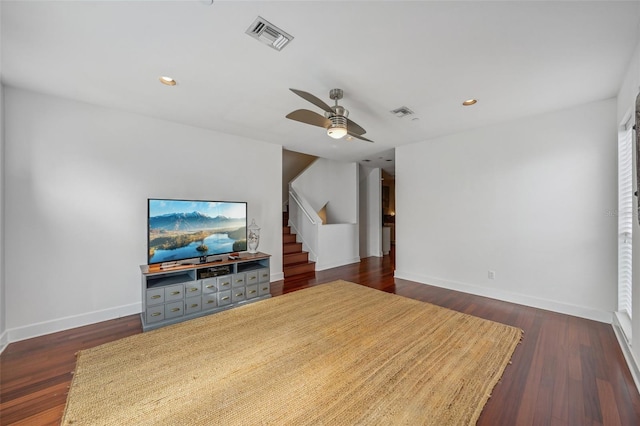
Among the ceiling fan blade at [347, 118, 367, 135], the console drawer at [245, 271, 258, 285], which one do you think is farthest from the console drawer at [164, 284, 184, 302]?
the ceiling fan blade at [347, 118, 367, 135]

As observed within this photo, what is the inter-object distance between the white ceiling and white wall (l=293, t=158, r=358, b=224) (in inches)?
128

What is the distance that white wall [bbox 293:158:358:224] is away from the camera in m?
6.36

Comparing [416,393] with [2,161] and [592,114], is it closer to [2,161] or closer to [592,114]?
[592,114]

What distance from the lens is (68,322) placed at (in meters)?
2.76

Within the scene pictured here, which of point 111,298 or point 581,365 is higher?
point 111,298

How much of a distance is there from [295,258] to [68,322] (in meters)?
3.44

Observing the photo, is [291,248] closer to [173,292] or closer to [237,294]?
[237,294]

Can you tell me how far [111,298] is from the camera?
9.93 ft

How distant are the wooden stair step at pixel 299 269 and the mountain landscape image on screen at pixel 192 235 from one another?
1.45 m

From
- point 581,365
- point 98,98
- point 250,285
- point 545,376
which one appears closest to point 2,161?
point 98,98

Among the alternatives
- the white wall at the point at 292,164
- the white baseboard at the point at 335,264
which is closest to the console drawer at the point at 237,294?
the white baseboard at the point at 335,264

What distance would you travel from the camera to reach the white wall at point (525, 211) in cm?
290

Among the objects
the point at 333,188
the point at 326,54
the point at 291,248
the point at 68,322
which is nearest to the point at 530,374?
the point at 326,54

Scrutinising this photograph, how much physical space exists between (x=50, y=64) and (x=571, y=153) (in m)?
5.54
